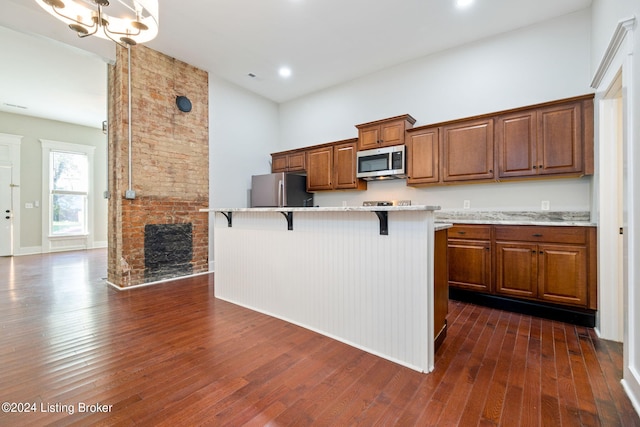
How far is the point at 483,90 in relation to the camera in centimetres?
370

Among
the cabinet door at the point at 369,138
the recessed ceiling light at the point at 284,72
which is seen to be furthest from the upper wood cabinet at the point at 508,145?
the recessed ceiling light at the point at 284,72

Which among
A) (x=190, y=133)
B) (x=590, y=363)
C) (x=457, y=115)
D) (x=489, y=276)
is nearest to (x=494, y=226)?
(x=489, y=276)

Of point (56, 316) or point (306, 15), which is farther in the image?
point (306, 15)

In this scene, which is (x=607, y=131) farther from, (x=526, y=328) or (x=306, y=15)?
(x=306, y=15)

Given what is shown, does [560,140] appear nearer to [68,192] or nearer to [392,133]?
[392,133]

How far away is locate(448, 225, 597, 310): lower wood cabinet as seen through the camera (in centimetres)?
262

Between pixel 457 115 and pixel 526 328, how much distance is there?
274 centimetres

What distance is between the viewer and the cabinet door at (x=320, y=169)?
486cm

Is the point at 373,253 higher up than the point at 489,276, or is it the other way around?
the point at 373,253

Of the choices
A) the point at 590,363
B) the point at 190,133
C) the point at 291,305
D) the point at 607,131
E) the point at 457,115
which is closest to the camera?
the point at 590,363

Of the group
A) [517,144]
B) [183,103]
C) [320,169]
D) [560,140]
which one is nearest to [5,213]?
[183,103]

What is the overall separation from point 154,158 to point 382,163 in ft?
11.1

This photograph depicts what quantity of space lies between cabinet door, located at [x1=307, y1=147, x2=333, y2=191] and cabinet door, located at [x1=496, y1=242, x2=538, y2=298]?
2719 mm

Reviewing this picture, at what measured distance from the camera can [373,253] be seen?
82.2 inches
